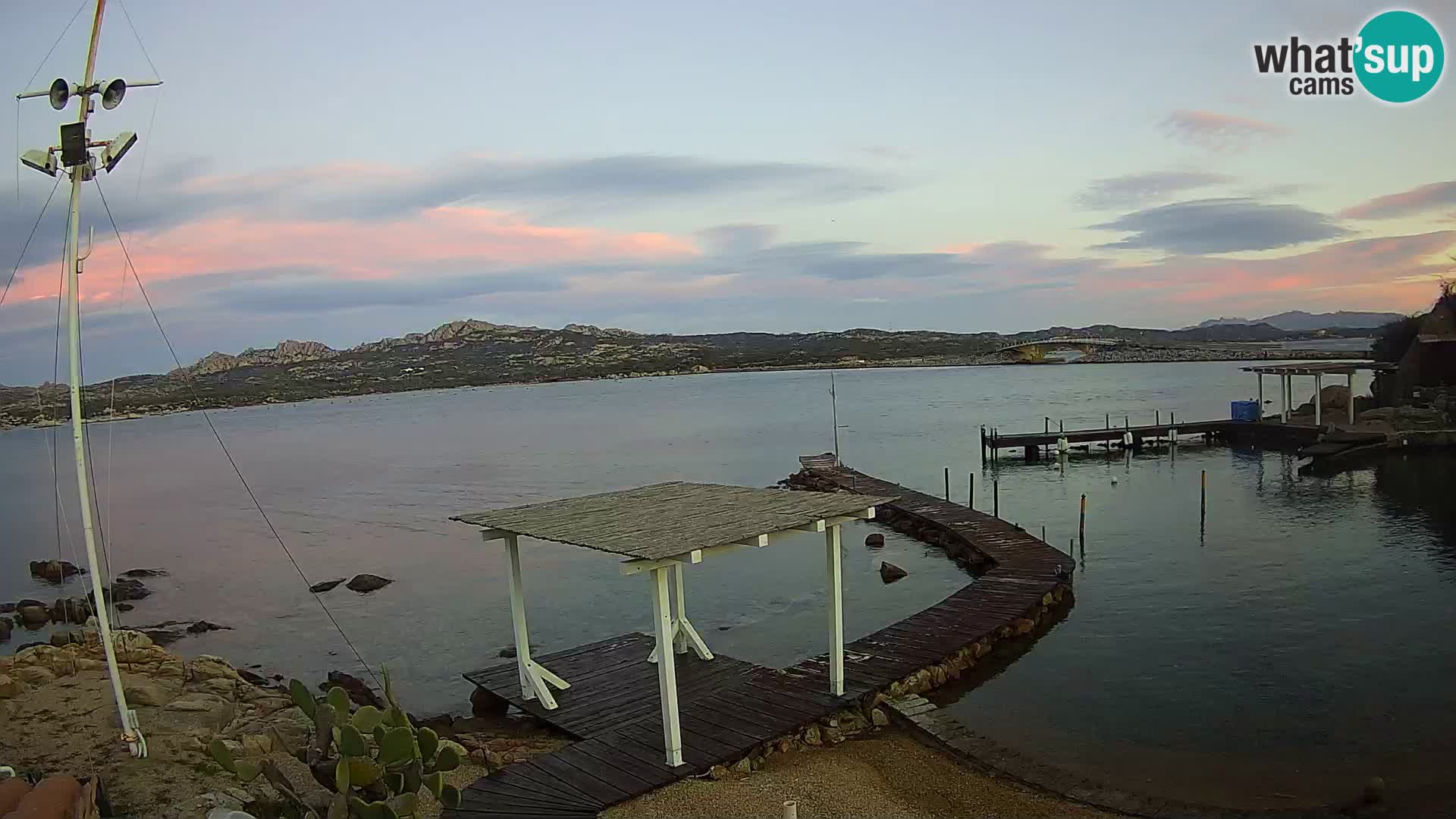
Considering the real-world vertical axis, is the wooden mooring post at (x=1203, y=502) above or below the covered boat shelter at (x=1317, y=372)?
below

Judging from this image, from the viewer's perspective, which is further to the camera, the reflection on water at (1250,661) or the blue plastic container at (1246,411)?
the blue plastic container at (1246,411)

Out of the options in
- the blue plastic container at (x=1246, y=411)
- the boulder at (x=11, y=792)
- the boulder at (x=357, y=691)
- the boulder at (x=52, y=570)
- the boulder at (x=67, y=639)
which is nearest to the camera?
the boulder at (x=11, y=792)

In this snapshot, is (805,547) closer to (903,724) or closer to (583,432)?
(903,724)

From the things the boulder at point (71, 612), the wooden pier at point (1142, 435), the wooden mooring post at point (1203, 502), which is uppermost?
the wooden pier at point (1142, 435)

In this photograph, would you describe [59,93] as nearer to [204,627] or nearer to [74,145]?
[74,145]

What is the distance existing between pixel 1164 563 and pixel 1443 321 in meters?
35.4

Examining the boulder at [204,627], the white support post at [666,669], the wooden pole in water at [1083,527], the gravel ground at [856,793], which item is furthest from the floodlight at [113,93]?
the wooden pole in water at [1083,527]

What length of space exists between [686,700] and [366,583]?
53.8 ft

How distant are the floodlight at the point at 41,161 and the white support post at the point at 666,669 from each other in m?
7.30

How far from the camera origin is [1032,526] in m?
29.0

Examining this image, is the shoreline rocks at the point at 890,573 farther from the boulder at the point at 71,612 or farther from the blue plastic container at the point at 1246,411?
the blue plastic container at the point at 1246,411

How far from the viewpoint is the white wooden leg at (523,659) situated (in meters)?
12.6

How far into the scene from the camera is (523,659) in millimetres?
13125

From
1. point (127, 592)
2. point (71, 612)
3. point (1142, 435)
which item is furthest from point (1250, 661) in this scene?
point (1142, 435)
